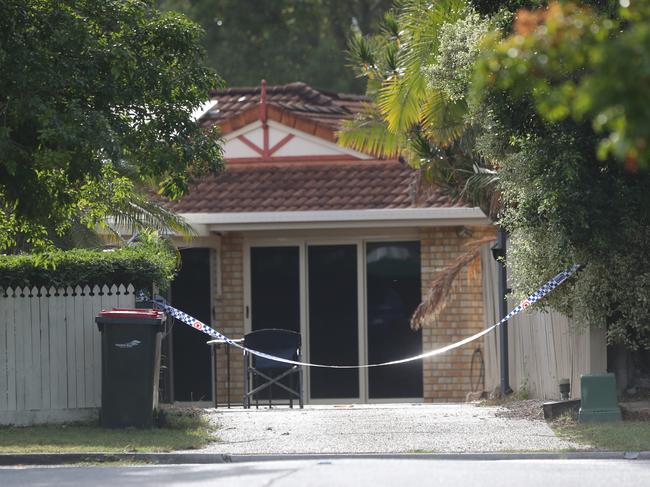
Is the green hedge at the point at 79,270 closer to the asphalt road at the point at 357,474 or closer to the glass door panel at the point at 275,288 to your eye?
the asphalt road at the point at 357,474

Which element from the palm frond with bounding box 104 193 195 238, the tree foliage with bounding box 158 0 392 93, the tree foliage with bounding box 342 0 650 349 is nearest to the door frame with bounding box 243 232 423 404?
the palm frond with bounding box 104 193 195 238

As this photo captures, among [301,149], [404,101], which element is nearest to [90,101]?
[404,101]

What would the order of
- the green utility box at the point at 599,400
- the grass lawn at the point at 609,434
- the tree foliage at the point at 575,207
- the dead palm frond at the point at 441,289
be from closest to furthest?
the grass lawn at the point at 609,434, the tree foliage at the point at 575,207, the green utility box at the point at 599,400, the dead palm frond at the point at 441,289

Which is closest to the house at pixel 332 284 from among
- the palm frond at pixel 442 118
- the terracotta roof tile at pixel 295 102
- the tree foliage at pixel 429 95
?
the terracotta roof tile at pixel 295 102

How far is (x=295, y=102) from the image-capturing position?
23141mm

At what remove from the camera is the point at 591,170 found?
12.0 m

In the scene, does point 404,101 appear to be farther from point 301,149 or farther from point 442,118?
point 301,149

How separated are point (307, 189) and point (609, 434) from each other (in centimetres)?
1025

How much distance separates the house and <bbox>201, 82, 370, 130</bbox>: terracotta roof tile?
4.94 ft

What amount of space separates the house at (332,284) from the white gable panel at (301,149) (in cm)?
41

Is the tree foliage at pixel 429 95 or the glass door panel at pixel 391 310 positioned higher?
the tree foliage at pixel 429 95

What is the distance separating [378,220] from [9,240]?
6.84 metres

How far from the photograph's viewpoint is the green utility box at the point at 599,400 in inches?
470

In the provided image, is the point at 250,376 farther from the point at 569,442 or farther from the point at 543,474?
the point at 543,474
